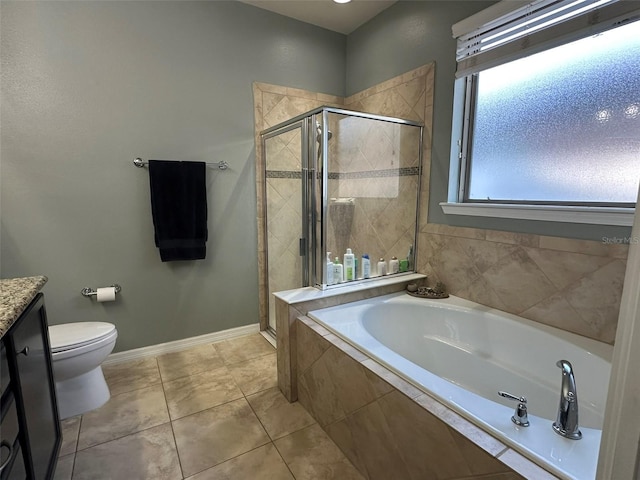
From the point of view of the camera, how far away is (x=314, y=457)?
1.51 metres

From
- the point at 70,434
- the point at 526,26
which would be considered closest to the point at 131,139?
the point at 70,434

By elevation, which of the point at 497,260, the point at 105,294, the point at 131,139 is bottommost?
the point at 105,294

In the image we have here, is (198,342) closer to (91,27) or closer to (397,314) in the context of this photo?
(397,314)

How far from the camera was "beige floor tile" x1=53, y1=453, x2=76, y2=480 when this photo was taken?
4.62 ft

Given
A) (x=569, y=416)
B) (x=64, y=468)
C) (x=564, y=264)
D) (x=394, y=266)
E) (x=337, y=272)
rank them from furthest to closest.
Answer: (x=394, y=266) < (x=337, y=272) < (x=564, y=264) < (x=64, y=468) < (x=569, y=416)

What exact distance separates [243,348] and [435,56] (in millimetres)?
2527

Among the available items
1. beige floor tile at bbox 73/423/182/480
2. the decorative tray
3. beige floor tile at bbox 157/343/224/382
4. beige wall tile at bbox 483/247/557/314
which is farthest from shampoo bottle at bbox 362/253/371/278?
beige floor tile at bbox 73/423/182/480

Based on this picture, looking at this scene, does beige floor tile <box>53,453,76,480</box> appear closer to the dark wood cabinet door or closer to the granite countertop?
the dark wood cabinet door

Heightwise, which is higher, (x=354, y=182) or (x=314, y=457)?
(x=354, y=182)

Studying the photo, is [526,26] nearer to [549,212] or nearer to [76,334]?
[549,212]

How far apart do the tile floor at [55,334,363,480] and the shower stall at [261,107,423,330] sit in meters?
0.78

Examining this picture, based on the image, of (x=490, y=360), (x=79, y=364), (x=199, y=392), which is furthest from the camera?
(x=199, y=392)

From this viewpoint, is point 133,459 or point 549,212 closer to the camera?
point 133,459

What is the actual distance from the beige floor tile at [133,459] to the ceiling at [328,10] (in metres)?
2.91
